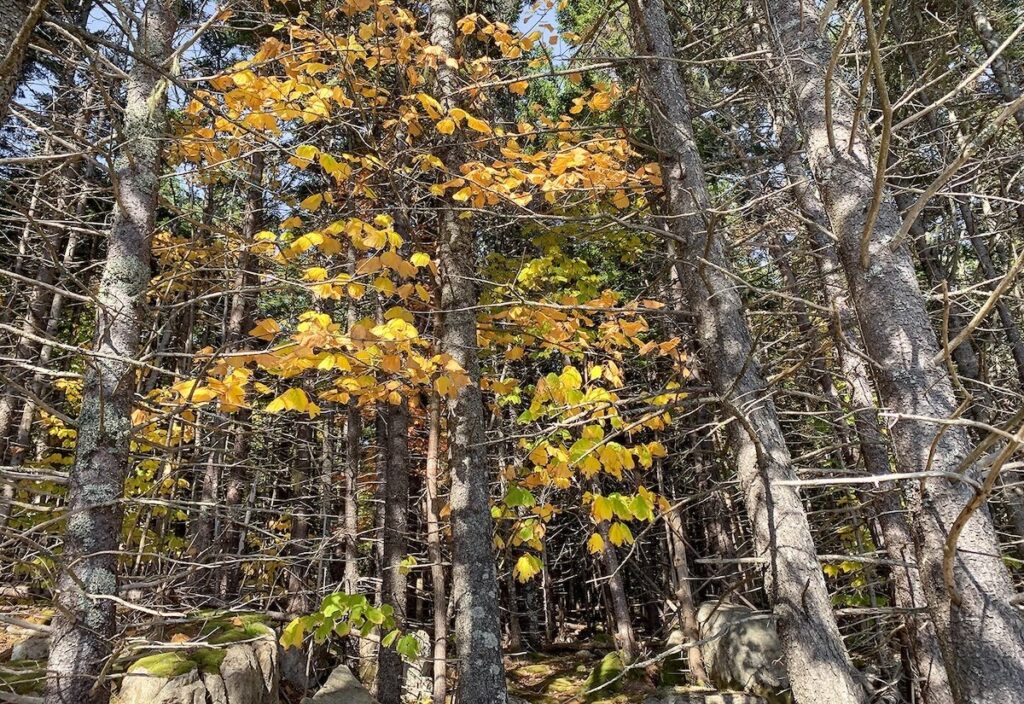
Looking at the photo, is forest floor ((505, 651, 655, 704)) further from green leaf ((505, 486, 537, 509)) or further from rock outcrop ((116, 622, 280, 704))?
green leaf ((505, 486, 537, 509))

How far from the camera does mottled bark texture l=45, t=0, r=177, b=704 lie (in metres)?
2.73

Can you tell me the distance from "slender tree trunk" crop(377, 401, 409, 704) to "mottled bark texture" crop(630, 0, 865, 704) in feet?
17.3

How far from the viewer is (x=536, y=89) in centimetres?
1416

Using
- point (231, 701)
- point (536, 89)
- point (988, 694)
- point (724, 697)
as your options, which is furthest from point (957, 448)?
point (536, 89)

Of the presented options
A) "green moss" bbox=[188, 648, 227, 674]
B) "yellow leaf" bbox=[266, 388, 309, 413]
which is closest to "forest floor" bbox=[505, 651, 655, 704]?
"green moss" bbox=[188, 648, 227, 674]

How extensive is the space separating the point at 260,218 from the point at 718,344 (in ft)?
32.3

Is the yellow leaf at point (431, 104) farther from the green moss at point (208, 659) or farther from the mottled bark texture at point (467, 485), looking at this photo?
the green moss at point (208, 659)

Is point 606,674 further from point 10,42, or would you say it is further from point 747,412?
point 10,42

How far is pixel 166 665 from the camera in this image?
6480 millimetres

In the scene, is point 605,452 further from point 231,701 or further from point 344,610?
point 231,701

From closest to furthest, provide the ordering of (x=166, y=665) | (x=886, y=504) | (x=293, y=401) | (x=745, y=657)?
(x=293, y=401) → (x=886, y=504) → (x=166, y=665) → (x=745, y=657)

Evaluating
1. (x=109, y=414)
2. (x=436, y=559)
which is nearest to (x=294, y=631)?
(x=109, y=414)

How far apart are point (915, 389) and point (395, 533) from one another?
7178mm

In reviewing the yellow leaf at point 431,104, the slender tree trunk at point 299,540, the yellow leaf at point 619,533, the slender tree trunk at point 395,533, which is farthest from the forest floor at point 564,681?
the yellow leaf at point 431,104
